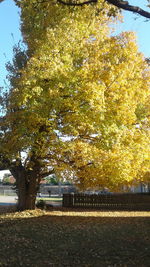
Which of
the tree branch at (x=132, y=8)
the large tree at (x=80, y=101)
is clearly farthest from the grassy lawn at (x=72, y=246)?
the tree branch at (x=132, y=8)

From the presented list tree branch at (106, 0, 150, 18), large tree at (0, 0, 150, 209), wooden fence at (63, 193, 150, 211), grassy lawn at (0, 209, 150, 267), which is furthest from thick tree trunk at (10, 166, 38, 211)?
tree branch at (106, 0, 150, 18)

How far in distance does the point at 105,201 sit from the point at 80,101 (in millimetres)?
13486

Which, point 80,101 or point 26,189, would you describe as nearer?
point 80,101

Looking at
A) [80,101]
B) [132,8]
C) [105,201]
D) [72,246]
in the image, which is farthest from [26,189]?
[132,8]

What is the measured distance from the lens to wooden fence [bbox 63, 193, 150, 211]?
23.3m

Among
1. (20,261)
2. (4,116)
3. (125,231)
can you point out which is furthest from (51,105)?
(20,261)

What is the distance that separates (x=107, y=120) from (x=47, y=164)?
5190 millimetres

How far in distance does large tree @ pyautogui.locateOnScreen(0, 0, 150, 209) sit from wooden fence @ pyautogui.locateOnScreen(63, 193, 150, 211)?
893 cm

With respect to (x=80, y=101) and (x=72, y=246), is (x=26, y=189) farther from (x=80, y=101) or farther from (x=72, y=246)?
(x=72, y=246)

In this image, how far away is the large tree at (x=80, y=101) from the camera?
12.2 m

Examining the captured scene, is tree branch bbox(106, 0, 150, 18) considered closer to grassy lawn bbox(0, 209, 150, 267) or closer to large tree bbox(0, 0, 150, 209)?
large tree bbox(0, 0, 150, 209)

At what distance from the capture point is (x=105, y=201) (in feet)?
77.6

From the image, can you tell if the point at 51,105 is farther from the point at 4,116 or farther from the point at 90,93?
the point at 4,116

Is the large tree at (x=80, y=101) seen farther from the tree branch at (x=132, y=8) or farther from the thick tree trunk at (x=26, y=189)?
the tree branch at (x=132, y=8)
